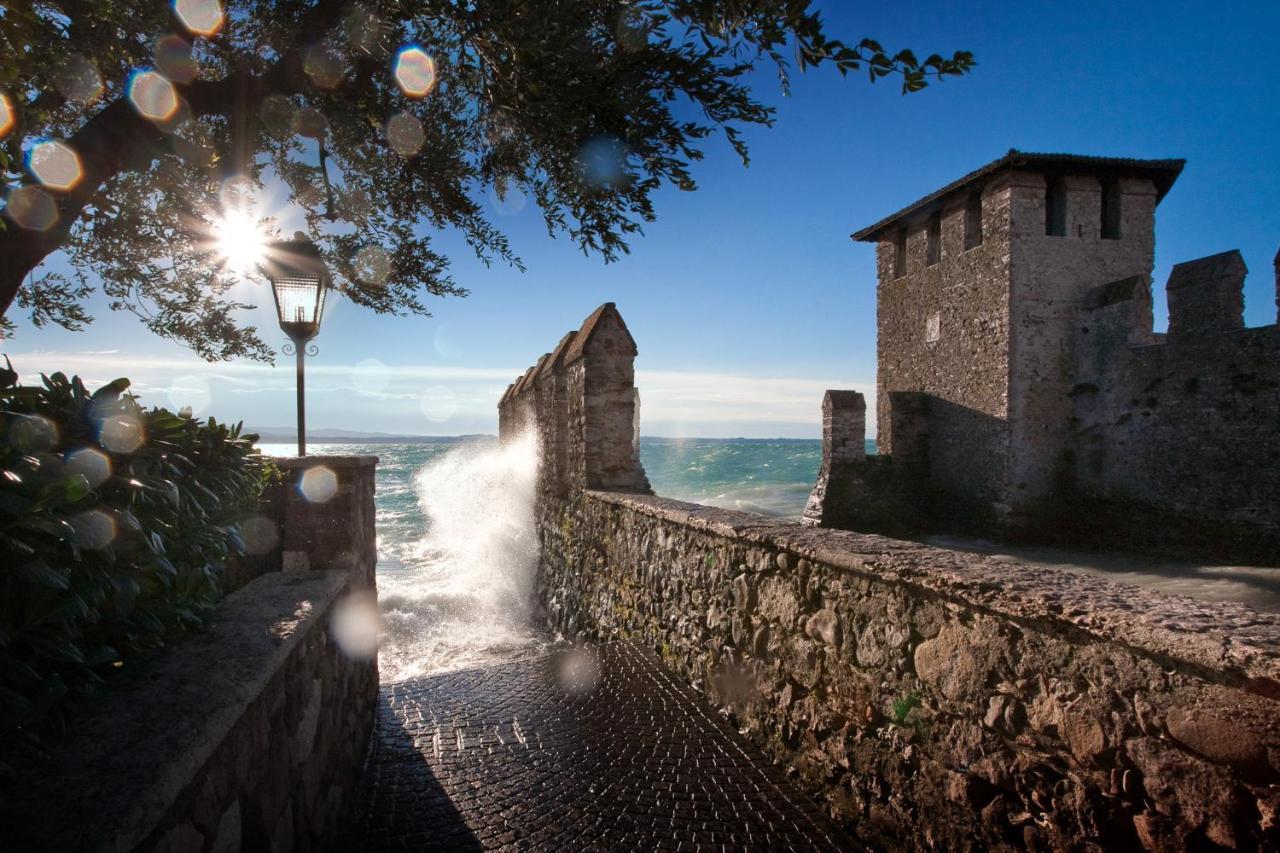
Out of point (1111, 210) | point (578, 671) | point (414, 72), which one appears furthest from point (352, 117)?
point (1111, 210)

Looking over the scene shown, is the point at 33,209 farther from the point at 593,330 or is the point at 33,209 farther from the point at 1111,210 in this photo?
the point at 1111,210

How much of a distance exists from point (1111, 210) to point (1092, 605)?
56.7 ft

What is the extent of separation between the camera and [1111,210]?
15.1 metres

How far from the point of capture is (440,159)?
536 cm

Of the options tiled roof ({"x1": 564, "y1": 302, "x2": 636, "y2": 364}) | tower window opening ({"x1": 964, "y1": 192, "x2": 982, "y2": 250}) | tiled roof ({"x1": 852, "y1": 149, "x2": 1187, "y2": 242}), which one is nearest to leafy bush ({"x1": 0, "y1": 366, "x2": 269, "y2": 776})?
tiled roof ({"x1": 564, "y1": 302, "x2": 636, "y2": 364})

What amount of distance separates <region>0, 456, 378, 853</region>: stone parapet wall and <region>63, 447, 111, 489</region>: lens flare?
1.87 feet

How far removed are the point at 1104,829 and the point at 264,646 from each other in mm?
2643

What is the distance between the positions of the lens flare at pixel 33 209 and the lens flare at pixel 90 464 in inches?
79.4

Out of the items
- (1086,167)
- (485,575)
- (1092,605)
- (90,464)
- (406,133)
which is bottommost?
(485,575)

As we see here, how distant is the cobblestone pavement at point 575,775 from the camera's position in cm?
279

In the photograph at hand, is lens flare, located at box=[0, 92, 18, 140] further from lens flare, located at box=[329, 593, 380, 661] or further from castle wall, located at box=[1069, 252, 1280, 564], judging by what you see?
castle wall, located at box=[1069, 252, 1280, 564]

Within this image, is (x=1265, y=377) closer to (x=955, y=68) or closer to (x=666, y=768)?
(x=955, y=68)

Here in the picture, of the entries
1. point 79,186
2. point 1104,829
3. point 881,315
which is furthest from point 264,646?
point 881,315

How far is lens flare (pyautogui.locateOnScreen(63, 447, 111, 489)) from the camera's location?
178 cm
